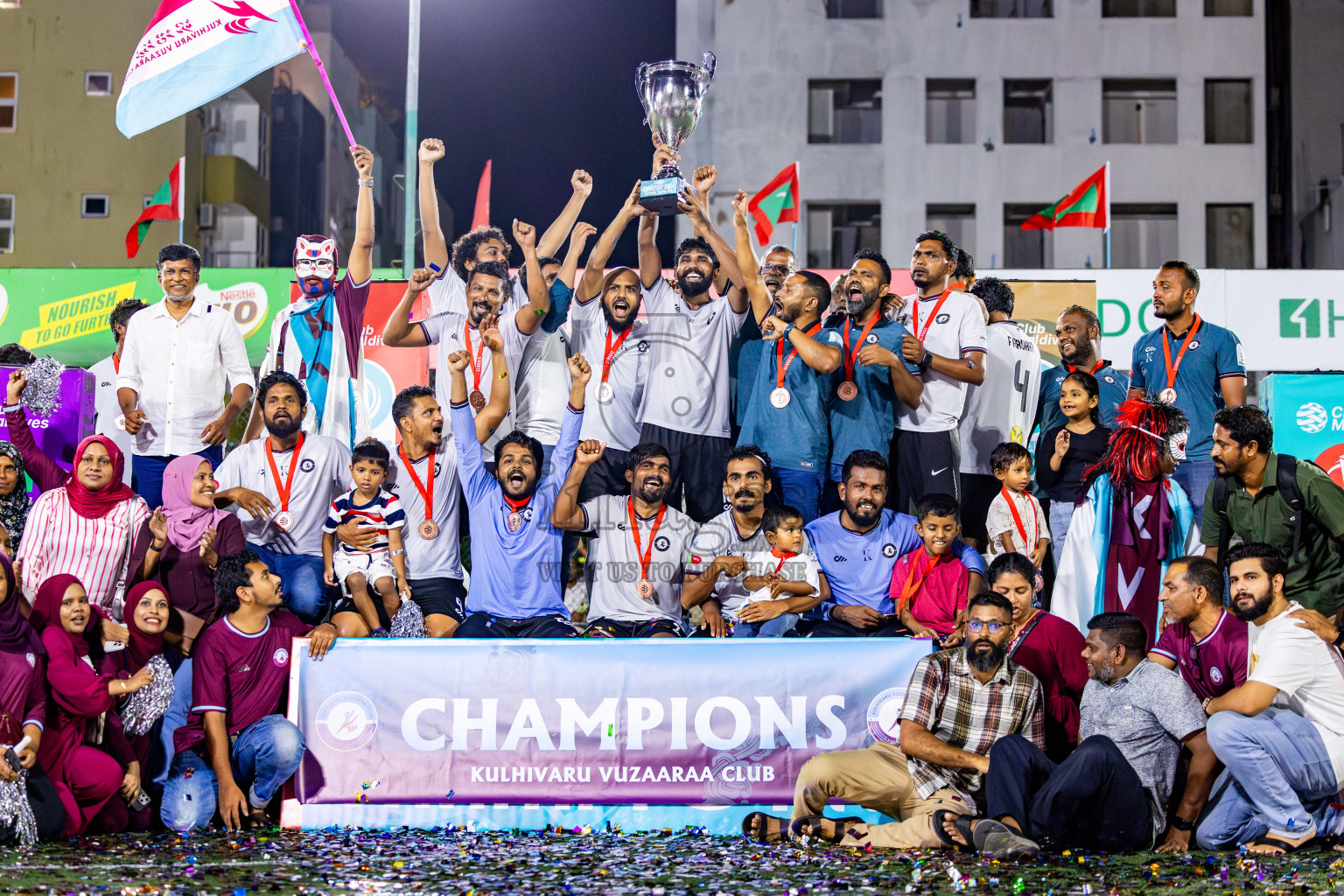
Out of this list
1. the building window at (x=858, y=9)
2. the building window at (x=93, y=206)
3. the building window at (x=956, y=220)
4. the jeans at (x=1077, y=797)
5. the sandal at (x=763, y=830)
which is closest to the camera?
the jeans at (x=1077, y=797)

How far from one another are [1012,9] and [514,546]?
2655cm

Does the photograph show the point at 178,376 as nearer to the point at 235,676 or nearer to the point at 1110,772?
the point at 235,676

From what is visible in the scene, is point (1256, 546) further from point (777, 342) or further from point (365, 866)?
point (365, 866)

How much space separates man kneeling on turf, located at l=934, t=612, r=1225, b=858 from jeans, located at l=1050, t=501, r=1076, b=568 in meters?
1.77

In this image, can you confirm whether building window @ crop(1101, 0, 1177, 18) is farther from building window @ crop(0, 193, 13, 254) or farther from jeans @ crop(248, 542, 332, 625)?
jeans @ crop(248, 542, 332, 625)

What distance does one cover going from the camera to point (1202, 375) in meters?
7.99

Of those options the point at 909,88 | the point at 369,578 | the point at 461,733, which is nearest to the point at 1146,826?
the point at 461,733

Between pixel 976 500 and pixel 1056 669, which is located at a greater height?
pixel 976 500

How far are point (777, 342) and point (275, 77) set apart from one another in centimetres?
3509

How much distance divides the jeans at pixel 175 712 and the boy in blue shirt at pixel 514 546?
1.36m

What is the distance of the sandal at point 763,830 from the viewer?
604cm

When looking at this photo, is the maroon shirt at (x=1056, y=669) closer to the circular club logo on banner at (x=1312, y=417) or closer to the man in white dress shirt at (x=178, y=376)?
the circular club logo on banner at (x=1312, y=417)

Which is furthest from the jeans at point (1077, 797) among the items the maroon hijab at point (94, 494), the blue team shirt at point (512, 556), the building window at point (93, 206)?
the building window at point (93, 206)

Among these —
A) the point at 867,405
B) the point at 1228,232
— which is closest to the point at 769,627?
the point at 867,405
